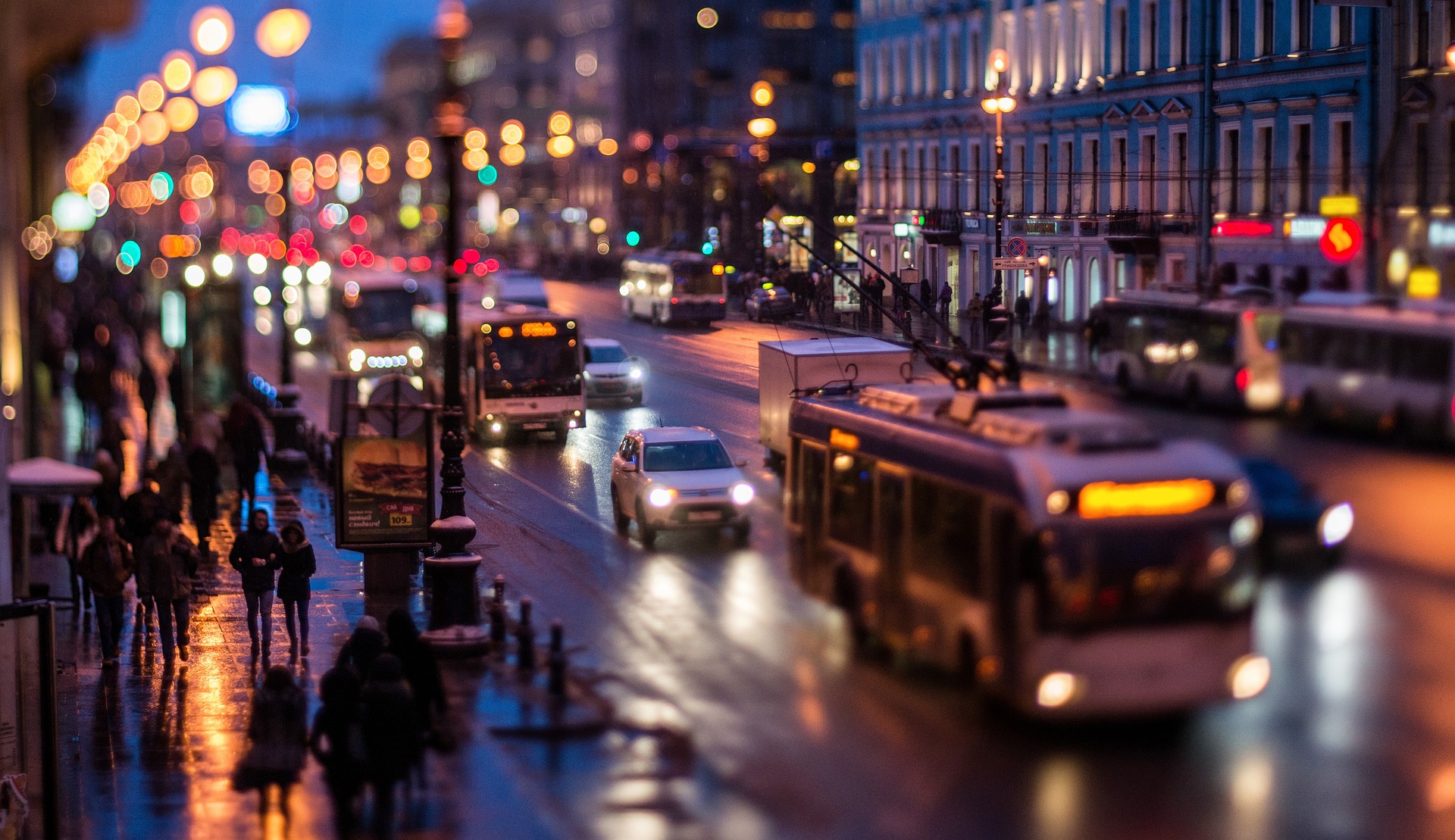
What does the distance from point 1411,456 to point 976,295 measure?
15.5ft

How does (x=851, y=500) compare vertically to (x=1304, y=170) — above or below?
below

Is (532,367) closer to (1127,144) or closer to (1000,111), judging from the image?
(1000,111)

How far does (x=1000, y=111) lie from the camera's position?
17953 millimetres

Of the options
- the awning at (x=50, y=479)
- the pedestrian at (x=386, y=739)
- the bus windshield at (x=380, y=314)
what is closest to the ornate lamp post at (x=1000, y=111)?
the pedestrian at (x=386, y=739)

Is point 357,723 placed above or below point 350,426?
below

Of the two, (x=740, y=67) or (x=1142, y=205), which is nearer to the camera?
(x=1142, y=205)

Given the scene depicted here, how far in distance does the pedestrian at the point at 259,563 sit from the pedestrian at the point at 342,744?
15.5 ft

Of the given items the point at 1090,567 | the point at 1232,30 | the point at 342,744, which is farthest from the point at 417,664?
the point at 1232,30

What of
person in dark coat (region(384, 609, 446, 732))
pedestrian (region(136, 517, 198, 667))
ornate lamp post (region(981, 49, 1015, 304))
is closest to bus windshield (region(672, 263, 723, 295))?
ornate lamp post (region(981, 49, 1015, 304))

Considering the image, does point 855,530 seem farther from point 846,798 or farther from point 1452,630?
point 1452,630

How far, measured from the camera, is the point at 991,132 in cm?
1822

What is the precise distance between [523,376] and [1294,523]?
10.5 metres

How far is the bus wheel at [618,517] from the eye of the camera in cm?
1827

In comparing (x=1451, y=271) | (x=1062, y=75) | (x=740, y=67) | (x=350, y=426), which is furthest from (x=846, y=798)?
(x=740, y=67)
